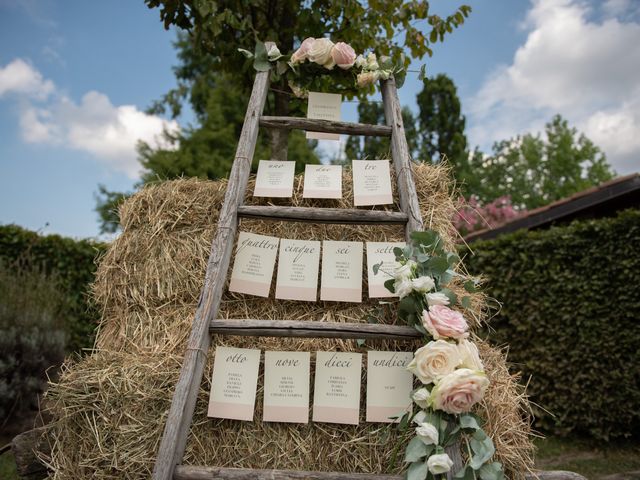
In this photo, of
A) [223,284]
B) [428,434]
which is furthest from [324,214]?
[428,434]

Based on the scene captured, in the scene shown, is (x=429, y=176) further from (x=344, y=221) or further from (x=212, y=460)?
(x=212, y=460)

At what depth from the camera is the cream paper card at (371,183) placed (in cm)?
215

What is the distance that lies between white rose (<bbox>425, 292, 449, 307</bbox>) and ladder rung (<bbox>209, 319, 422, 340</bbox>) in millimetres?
152

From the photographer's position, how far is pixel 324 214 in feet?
6.74

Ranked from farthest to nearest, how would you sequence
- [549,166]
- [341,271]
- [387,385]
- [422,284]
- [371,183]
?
[549,166] < [371,183] < [341,271] < [387,385] < [422,284]

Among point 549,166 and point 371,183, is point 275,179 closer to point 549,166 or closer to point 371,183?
point 371,183

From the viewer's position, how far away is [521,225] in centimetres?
661

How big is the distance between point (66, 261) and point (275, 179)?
14.8 ft

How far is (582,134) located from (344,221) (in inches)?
1148

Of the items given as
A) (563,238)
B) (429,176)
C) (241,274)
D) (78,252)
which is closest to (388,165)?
(429,176)

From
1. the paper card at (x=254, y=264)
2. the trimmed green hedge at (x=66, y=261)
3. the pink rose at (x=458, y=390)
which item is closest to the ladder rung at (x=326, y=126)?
the paper card at (x=254, y=264)

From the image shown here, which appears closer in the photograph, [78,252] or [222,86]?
[78,252]

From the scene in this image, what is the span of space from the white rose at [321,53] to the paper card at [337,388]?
1.44m

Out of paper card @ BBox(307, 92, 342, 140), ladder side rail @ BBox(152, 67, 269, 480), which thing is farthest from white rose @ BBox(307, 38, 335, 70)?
ladder side rail @ BBox(152, 67, 269, 480)
